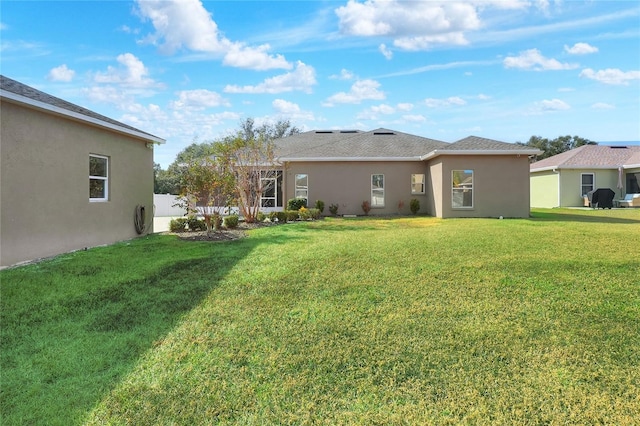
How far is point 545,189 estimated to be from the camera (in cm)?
2722

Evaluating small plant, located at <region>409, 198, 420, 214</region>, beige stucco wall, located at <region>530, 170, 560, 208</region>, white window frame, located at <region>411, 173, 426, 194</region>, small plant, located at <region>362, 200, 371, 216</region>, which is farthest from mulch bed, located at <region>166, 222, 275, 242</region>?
beige stucco wall, located at <region>530, 170, 560, 208</region>

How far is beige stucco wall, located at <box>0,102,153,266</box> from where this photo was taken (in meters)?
7.75

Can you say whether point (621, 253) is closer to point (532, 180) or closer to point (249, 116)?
point (532, 180)

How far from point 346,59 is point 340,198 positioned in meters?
6.75

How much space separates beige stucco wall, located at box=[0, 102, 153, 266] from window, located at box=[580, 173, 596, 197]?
2674 cm

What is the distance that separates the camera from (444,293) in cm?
555

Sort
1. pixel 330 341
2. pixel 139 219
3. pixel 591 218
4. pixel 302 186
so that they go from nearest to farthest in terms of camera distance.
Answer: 1. pixel 330 341
2. pixel 139 219
3. pixel 591 218
4. pixel 302 186

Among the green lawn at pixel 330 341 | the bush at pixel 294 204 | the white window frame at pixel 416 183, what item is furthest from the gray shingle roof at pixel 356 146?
the green lawn at pixel 330 341

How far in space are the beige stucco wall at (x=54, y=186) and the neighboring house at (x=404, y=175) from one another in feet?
30.2

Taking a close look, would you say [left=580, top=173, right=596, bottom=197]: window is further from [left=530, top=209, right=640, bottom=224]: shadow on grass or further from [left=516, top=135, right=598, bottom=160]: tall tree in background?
[left=516, top=135, right=598, bottom=160]: tall tree in background

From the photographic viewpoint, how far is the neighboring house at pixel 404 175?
54.6ft

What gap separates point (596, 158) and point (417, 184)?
1524 centimetres

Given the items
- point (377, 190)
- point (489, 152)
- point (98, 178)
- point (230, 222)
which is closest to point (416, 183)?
point (377, 190)

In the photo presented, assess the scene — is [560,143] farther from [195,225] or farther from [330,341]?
[330,341]
